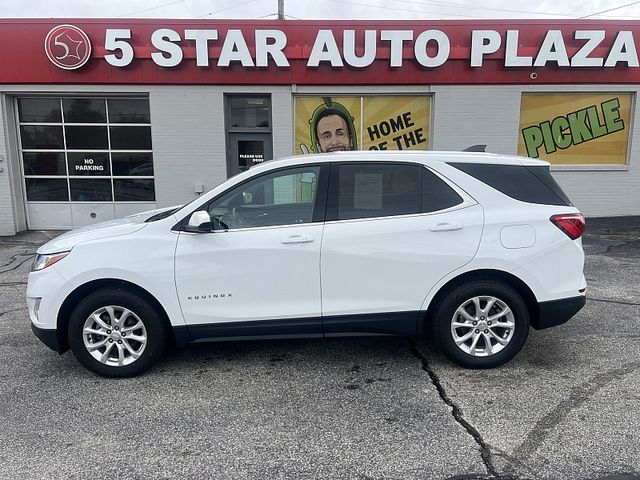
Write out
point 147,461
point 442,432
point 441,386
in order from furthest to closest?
1. point 441,386
2. point 442,432
3. point 147,461

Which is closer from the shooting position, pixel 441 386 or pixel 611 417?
pixel 611 417

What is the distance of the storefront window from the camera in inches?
447

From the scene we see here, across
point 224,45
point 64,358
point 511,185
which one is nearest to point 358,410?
point 511,185

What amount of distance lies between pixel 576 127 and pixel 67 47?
11.7 metres

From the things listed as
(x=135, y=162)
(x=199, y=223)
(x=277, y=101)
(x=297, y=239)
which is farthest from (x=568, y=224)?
(x=135, y=162)

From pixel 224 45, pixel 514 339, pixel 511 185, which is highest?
pixel 224 45

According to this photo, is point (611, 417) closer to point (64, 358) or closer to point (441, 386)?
point (441, 386)

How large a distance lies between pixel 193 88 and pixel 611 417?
33.3 ft

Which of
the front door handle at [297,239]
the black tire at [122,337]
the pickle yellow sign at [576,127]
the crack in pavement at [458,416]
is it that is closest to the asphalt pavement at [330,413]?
the crack in pavement at [458,416]

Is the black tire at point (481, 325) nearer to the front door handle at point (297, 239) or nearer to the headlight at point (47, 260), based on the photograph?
the front door handle at point (297, 239)

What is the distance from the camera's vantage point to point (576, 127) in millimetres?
11664

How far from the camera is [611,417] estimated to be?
330 centimetres

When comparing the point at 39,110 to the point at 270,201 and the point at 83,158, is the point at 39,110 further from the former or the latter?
the point at 270,201

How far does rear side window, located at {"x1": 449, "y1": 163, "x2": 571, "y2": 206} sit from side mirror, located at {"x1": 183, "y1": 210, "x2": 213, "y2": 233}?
2040mm
